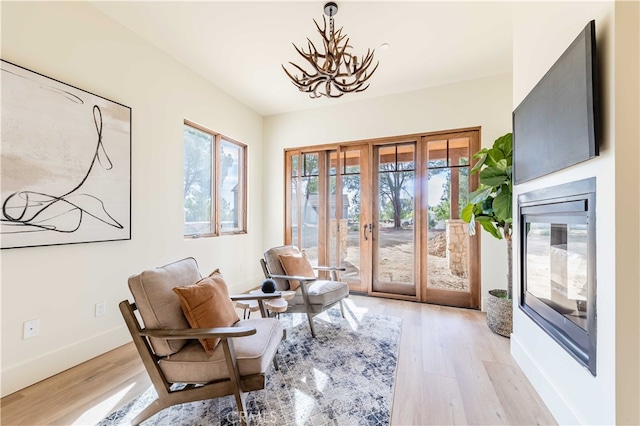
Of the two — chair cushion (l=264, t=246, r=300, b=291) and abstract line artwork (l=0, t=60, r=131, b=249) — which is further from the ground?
abstract line artwork (l=0, t=60, r=131, b=249)

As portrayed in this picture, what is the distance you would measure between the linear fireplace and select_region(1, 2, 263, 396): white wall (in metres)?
3.32

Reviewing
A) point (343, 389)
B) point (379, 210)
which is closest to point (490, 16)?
point (379, 210)

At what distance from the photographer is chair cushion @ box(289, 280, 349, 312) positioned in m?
2.54

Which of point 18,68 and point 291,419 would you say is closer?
point 291,419

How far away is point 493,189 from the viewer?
A: 251cm

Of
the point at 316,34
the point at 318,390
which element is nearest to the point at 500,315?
the point at 318,390

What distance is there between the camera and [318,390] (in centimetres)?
174

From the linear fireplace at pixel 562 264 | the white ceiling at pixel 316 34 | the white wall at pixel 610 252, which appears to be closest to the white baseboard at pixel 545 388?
the white wall at pixel 610 252

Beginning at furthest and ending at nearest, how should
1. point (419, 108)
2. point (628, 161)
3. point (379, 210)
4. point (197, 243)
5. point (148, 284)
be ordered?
point (379, 210) → point (419, 108) → point (197, 243) → point (148, 284) → point (628, 161)

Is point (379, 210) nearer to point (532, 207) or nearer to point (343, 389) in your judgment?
point (532, 207)

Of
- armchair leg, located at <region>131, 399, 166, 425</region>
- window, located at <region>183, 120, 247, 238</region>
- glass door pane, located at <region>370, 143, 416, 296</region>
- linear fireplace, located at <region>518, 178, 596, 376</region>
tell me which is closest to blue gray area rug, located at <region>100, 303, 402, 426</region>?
armchair leg, located at <region>131, 399, 166, 425</region>

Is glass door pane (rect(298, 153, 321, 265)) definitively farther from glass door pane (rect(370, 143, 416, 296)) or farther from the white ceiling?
the white ceiling

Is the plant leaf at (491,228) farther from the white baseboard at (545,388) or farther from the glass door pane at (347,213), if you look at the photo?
the glass door pane at (347,213)

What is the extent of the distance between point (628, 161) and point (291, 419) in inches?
80.9
